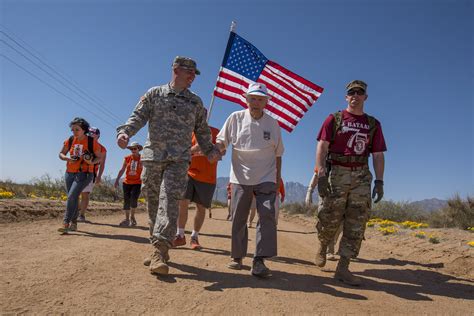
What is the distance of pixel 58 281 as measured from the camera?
11.5 ft

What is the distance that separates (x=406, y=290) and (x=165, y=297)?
2876 mm

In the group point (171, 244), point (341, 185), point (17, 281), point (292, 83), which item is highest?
point (292, 83)

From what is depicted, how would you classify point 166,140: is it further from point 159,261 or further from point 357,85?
point 357,85

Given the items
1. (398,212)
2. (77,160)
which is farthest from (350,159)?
(398,212)

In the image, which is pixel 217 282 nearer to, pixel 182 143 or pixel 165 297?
pixel 165 297

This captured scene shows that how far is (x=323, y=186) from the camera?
15.4ft

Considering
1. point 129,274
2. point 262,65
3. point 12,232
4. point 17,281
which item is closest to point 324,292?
point 129,274

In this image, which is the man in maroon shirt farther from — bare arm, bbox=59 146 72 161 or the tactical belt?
bare arm, bbox=59 146 72 161

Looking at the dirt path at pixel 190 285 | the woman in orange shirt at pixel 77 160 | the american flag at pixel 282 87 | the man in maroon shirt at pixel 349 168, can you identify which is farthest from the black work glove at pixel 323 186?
the woman in orange shirt at pixel 77 160

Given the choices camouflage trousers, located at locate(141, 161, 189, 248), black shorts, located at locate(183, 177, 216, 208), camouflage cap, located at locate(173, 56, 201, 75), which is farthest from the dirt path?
camouflage cap, located at locate(173, 56, 201, 75)

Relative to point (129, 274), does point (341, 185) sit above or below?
above

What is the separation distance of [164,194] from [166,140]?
0.62 meters

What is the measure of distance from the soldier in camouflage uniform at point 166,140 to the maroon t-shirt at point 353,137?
1700 mm

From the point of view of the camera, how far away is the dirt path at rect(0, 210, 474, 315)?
3105 mm
